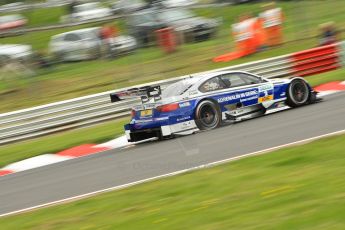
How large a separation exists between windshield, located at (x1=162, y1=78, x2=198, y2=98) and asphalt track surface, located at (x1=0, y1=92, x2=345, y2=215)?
0.92 metres

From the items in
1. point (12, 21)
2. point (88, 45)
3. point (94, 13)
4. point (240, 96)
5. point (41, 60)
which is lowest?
point (240, 96)

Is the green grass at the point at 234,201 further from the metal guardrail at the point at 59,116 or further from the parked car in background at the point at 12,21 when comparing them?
the parked car in background at the point at 12,21

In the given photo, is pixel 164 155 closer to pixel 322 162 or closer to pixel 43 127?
pixel 322 162

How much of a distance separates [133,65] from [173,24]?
264 cm

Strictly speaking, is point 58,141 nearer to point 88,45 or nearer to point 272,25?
point 88,45

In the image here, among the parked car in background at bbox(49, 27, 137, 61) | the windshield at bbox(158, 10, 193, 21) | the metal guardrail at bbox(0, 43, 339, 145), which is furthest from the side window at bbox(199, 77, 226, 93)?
the windshield at bbox(158, 10, 193, 21)

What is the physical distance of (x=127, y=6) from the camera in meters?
23.7

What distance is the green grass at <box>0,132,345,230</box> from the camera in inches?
239

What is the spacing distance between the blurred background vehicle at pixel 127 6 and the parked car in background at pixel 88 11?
1.28 feet

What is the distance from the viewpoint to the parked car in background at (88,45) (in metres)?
18.7

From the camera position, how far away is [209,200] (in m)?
7.18

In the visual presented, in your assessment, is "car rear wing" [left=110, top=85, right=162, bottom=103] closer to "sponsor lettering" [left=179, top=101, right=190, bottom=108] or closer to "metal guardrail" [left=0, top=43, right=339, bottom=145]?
"sponsor lettering" [left=179, top=101, right=190, bottom=108]

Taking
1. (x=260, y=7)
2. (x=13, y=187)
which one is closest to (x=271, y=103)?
(x=13, y=187)

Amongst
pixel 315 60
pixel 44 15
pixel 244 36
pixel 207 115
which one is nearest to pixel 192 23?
pixel 244 36
